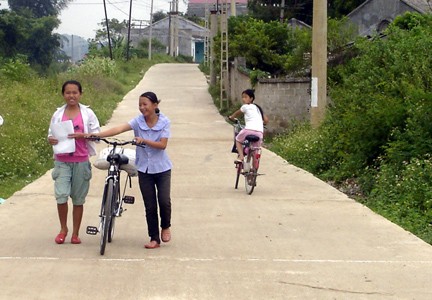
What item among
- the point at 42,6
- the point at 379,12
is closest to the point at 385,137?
the point at 379,12

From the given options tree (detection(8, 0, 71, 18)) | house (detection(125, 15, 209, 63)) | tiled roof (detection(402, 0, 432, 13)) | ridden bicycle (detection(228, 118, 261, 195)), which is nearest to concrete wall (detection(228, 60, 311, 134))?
ridden bicycle (detection(228, 118, 261, 195))

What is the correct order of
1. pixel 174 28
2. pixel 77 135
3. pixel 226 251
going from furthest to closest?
1. pixel 174 28
2. pixel 226 251
3. pixel 77 135

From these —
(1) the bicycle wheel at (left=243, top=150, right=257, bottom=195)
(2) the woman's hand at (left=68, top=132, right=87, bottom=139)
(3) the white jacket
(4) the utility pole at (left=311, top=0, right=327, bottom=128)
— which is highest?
(4) the utility pole at (left=311, top=0, right=327, bottom=128)

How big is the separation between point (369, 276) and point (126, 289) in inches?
89.6

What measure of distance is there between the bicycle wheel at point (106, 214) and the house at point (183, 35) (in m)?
91.6

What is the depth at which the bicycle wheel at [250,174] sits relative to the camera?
512 inches

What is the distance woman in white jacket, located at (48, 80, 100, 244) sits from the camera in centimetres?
873

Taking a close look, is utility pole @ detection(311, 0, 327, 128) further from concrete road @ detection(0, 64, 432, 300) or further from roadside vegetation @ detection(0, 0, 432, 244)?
concrete road @ detection(0, 64, 432, 300)

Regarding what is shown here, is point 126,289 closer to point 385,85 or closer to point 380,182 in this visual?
point 380,182

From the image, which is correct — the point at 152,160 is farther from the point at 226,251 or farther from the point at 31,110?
the point at 31,110

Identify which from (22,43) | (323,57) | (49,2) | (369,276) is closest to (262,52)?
(323,57)

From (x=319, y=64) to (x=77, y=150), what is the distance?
1198 cm

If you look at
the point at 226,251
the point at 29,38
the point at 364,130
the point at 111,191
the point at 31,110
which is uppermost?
the point at 29,38

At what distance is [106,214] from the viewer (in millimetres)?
8422
